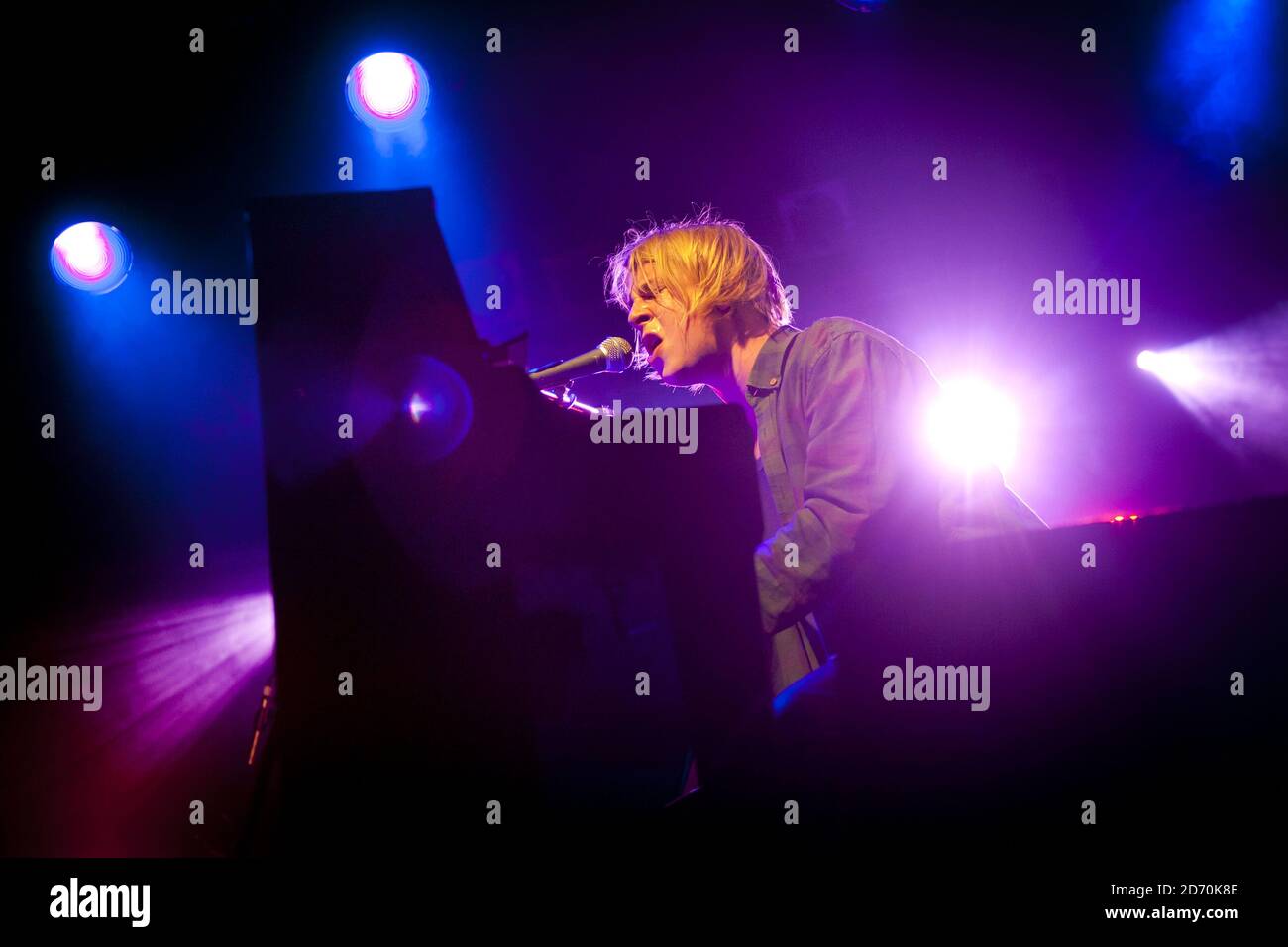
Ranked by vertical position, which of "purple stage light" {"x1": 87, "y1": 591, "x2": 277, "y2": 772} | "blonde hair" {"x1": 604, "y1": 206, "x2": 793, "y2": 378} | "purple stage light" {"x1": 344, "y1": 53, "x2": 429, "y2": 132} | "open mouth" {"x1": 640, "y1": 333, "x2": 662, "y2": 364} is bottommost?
"purple stage light" {"x1": 87, "y1": 591, "x2": 277, "y2": 772}

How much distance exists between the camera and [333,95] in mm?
3016

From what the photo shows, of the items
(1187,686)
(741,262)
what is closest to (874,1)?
(741,262)

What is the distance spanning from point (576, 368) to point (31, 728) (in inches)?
99.2

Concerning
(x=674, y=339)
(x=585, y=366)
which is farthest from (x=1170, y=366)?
(x=585, y=366)

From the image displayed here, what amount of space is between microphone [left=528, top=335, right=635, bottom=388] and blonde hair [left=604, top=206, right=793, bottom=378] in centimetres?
27

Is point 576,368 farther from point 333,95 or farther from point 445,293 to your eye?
point 333,95


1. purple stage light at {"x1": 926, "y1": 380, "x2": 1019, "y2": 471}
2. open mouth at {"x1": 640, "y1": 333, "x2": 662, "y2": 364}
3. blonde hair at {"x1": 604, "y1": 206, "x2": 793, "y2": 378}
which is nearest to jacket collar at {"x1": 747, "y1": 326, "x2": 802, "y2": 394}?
blonde hair at {"x1": 604, "y1": 206, "x2": 793, "y2": 378}

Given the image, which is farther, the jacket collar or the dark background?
the dark background

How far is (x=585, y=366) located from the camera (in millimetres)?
2105

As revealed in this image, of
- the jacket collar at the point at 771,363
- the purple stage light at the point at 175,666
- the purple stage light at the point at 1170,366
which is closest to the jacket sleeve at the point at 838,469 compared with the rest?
the jacket collar at the point at 771,363

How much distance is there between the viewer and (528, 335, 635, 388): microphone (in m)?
2.05

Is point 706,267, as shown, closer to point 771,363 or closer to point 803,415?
point 771,363

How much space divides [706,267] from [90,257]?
2.50 meters

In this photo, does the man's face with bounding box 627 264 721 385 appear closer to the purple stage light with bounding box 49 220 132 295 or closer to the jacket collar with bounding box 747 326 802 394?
the jacket collar with bounding box 747 326 802 394
